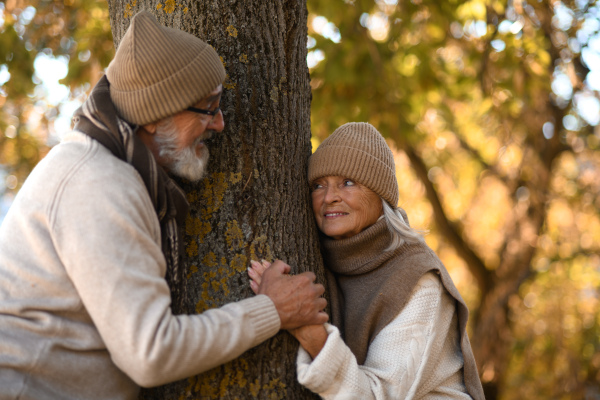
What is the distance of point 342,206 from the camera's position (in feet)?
8.48

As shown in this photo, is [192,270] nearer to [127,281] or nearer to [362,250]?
[127,281]

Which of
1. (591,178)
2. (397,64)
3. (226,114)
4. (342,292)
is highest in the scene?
(226,114)

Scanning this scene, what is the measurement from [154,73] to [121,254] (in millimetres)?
661

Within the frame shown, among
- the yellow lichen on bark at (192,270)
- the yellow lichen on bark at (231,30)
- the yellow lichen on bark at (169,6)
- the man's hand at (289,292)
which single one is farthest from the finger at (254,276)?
the yellow lichen on bark at (169,6)

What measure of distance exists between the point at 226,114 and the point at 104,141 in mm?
577

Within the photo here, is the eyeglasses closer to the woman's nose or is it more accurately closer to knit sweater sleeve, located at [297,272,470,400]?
the woman's nose

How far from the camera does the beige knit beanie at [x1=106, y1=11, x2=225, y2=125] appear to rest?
1929 millimetres

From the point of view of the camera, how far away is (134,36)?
1946mm

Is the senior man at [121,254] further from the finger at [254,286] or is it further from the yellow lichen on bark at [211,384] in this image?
the yellow lichen on bark at [211,384]

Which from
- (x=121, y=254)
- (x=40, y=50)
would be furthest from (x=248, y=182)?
(x=40, y=50)

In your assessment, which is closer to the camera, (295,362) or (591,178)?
(295,362)

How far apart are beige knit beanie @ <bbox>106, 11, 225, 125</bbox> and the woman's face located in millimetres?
831

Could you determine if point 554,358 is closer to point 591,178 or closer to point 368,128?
point 591,178

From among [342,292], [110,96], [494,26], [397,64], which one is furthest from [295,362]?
[397,64]
